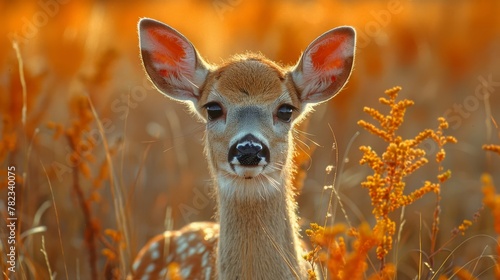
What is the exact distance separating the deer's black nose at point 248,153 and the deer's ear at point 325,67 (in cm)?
85

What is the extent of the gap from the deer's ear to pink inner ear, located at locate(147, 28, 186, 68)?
0.59 m

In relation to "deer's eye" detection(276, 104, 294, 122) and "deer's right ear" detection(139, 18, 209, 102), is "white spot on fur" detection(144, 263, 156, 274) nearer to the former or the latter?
"deer's right ear" detection(139, 18, 209, 102)

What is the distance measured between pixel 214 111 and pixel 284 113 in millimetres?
335

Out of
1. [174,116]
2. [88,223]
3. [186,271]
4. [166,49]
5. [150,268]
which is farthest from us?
[174,116]

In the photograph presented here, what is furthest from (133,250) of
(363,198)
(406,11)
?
(406,11)

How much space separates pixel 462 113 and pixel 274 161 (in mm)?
3975

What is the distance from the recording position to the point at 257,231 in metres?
3.91

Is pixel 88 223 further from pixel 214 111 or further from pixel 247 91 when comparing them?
pixel 247 91

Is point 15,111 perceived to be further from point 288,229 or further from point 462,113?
point 462,113

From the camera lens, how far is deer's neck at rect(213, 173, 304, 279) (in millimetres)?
3828

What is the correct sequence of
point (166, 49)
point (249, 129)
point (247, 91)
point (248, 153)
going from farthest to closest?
1. point (166, 49)
2. point (247, 91)
3. point (249, 129)
4. point (248, 153)

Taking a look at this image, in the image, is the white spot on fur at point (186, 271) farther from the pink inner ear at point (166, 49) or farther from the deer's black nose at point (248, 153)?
the deer's black nose at point (248, 153)

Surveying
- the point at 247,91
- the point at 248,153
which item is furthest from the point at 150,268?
the point at 248,153

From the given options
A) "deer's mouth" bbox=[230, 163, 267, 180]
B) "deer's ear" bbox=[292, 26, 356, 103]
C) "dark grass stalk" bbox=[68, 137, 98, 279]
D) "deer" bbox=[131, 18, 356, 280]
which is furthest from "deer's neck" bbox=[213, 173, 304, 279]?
"dark grass stalk" bbox=[68, 137, 98, 279]
